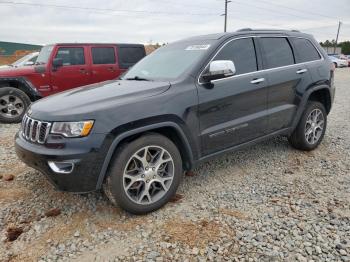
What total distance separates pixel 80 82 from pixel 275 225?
660 centimetres

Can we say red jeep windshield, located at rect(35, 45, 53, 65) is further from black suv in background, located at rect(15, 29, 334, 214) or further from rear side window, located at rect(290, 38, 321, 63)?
rear side window, located at rect(290, 38, 321, 63)

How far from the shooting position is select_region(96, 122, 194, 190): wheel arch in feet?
9.49

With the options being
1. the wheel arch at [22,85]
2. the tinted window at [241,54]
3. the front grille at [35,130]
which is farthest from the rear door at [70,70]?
the tinted window at [241,54]

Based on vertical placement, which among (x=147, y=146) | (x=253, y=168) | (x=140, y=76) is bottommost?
(x=253, y=168)

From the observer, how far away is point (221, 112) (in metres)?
3.62

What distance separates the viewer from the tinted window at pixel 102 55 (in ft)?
27.9

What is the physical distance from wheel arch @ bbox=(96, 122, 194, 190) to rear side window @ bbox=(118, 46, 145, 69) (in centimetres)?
605

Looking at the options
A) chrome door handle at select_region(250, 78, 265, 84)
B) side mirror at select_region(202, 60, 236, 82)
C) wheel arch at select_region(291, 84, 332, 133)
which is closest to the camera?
side mirror at select_region(202, 60, 236, 82)

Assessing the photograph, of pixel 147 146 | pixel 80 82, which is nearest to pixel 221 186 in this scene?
pixel 147 146

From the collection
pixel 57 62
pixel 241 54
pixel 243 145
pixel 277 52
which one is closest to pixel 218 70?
pixel 241 54

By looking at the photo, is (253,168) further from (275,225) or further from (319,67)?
(319,67)

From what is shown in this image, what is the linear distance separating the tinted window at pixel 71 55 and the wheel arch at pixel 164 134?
225 inches

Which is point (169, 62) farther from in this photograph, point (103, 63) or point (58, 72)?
point (103, 63)

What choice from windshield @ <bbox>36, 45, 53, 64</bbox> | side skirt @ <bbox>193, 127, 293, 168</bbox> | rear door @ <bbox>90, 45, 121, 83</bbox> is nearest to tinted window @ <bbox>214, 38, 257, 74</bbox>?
side skirt @ <bbox>193, 127, 293, 168</bbox>
